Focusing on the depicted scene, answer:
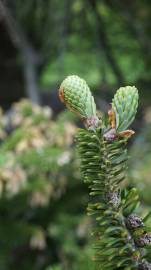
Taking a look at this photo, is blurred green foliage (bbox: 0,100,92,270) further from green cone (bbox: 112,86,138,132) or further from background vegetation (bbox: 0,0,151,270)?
green cone (bbox: 112,86,138,132)

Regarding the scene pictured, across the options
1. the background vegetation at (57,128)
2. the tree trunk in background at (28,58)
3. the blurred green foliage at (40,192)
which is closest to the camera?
the blurred green foliage at (40,192)

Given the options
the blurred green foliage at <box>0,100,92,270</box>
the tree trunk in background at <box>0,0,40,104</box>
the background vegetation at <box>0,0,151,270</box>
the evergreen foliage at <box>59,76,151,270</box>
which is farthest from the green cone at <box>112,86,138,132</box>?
the tree trunk in background at <box>0,0,40,104</box>

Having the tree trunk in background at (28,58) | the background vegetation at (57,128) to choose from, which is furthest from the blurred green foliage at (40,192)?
the tree trunk in background at (28,58)

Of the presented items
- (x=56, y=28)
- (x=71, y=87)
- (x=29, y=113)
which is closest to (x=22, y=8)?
(x=56, y=28)

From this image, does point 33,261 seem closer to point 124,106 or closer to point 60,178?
point 60,178

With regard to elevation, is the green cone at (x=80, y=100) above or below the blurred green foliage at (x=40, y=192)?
below

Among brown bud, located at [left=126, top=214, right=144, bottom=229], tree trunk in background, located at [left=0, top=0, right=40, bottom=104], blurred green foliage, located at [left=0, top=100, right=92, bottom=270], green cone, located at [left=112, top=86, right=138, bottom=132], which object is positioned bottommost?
brown bud, located at [left=126, top=214, right=144, bottom=229]

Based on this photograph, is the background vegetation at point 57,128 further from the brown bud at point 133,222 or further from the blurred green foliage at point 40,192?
the brown bud at point 133,222
